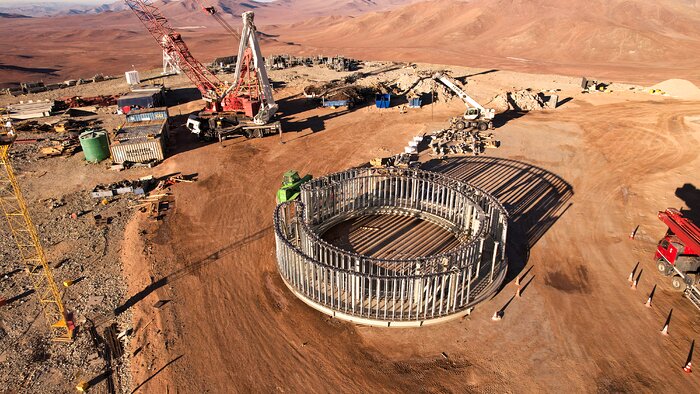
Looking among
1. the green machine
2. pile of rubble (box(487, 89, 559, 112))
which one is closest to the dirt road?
the green machine

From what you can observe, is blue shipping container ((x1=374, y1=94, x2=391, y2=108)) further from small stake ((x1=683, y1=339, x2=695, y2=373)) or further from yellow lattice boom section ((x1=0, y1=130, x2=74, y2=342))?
small stake ((x1=683, y1=339, x2=695, y2=373))

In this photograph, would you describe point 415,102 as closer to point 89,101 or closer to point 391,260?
point 391,260

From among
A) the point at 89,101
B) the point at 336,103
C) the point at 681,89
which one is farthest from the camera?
the point at 89,101

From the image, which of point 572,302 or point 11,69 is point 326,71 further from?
point 11,69

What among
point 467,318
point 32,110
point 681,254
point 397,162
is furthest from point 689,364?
point 32,110

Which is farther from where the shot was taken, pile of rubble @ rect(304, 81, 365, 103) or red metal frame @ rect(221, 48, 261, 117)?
pile of rubble @ rect(304, 81, 365, 103)

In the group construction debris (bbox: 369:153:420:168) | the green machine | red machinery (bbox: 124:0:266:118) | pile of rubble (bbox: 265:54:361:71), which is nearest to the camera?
the green machine

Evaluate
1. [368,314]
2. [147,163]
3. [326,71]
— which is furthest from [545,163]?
[326,71]

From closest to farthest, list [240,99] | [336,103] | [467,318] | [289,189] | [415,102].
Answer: [467,318], [289,189], [240,99], [415,102], [336,103]
